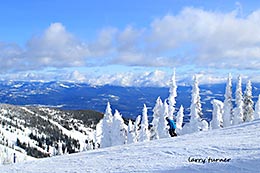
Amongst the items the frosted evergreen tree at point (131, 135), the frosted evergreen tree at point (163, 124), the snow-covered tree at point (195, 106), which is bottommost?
the frosted evergreen tree at point (131, 135)

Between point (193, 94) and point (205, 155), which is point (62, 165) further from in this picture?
point (193, 94)

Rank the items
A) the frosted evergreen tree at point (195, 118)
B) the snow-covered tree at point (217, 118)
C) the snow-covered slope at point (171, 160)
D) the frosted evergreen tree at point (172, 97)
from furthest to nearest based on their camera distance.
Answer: the snow-covered tree at point (217, 118)
the frosted evergreen tree at point (172, 97)
the frosted evergreen tree at point (195, 118)
the snow-covered slope at point (171, 160)

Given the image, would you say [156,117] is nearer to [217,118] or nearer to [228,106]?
[217,118]

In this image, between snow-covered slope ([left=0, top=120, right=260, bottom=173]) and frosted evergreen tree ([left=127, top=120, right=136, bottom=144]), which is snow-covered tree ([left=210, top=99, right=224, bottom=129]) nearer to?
frosted evergreen tree ([left=127, top=120, right=136, bottom=144])

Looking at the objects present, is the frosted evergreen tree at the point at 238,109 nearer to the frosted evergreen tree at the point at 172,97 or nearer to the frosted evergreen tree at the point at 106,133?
the frosted evergreen tree at the point at 172,97

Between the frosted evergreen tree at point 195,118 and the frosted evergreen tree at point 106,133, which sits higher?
the frosted evergreen tree at point 195,118

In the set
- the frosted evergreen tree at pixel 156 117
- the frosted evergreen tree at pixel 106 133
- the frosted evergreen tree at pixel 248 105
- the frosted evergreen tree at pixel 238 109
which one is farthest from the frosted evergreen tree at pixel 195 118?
the frosted evergreen tree at pixel 106 133

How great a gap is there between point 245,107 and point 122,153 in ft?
139

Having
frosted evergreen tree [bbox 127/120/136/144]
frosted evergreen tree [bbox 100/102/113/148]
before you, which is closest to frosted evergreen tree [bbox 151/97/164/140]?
frosted evergreen tree [bbox 127/120/136/144]

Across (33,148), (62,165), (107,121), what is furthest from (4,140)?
(62,165)

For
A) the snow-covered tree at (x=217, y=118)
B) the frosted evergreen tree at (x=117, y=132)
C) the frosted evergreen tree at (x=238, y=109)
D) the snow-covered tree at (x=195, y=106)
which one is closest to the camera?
the frosted evergreen tree at (x=238, y=109)

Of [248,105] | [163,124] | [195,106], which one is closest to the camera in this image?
[195,106]

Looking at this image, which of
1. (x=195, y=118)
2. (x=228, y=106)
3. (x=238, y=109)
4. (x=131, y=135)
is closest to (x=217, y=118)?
(x=228, y=106)

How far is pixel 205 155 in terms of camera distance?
15.2m
